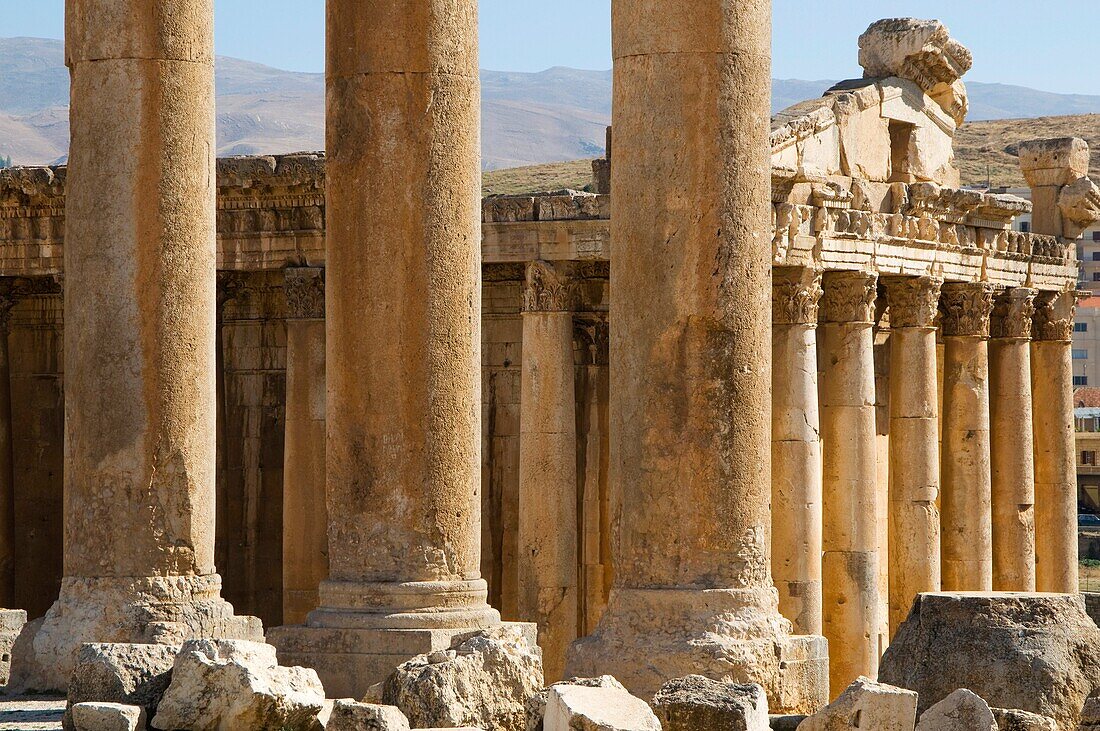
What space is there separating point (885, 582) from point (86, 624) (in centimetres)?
1882

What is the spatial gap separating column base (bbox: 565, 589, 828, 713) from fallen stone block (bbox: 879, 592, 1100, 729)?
1.38m

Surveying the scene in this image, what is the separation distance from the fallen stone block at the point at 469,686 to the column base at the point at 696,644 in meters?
1.17

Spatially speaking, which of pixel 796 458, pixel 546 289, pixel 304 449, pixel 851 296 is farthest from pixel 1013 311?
pixel 304 449

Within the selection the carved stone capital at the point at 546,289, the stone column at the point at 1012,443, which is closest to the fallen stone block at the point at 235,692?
the carved stone capital at the point at 546,289

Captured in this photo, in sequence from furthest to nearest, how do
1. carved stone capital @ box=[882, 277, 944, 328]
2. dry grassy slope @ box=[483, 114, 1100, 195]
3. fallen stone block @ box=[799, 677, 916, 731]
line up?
dry grassy slope @ box=[483, 114, 1100, 195] → carved stone capital @ box=[882, 277, 944, 328] → fallen stone block @ box=[799, 677, 916, 731]

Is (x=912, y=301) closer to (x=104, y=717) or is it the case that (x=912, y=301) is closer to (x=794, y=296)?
(x=794, y=296)

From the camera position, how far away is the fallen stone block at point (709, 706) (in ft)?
53.7

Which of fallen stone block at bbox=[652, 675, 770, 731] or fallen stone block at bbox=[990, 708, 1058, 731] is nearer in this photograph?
fallen stone block at bbox=[652, 675, 770, 731]

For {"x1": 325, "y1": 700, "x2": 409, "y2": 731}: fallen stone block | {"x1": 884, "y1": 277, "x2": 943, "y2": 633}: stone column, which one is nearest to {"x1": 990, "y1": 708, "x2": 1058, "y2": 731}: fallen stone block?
{"x1": 325, "y1": 700, "x2": 409, "y2": 731}: fallen stone block

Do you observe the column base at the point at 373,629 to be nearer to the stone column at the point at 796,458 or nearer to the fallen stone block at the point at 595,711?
the fallen stone block at the point at 595,711

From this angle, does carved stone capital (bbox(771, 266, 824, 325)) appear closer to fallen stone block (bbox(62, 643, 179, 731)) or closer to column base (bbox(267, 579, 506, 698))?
column base (bbox(267, 579, 506, 698))

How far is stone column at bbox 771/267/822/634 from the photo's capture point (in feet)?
105

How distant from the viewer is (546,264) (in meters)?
30.9

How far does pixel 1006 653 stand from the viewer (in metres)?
19.2
